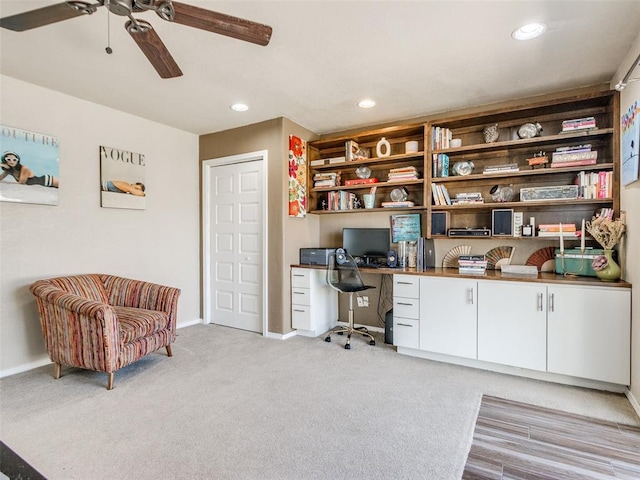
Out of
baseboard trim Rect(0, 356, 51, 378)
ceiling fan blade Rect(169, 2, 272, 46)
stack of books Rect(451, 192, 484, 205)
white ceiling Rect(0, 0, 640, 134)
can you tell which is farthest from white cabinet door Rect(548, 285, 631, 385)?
baseboard trim Rect(0, 356, 51, 378)

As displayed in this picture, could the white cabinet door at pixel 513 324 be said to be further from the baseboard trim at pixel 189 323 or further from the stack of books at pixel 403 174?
the baseboard trim at pixel 189 323

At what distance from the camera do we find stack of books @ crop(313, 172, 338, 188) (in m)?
4.11

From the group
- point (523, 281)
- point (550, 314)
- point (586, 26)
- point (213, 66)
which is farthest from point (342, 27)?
point (550, 314)

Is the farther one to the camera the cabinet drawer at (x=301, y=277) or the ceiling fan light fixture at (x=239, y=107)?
the cabinet drawer at (x=301, y=277)

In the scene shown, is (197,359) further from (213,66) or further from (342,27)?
(342,27)

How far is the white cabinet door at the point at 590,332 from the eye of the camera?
244cm

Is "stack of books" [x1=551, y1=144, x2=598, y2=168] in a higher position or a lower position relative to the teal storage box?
higher

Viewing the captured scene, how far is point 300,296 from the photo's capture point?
153 inches

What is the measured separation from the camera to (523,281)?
9.05 feet

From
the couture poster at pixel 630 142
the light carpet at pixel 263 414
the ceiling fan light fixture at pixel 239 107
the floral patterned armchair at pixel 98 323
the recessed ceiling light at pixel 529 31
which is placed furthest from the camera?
the ceiling fan light fixture at pixel 239 107

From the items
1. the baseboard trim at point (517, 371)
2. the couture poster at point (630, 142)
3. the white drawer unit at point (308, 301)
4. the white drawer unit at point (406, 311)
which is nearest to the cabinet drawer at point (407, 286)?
the white drawer unit at point (406, 311)

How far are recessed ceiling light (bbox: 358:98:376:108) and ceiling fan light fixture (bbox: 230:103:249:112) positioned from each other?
3.78 ft

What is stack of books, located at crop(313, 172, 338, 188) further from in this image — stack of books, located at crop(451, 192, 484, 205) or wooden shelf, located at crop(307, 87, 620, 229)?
stack of books, located at crop(451, 192, 484, 205)

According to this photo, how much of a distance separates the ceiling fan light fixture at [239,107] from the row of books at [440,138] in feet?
6.36
